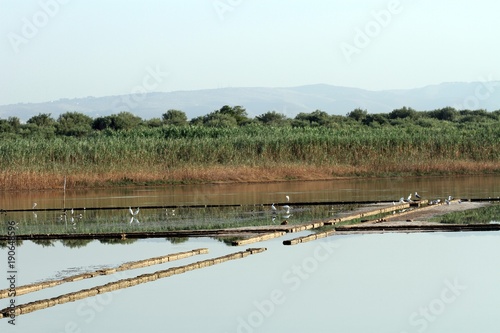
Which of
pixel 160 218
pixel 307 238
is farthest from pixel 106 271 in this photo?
pixel 160 218

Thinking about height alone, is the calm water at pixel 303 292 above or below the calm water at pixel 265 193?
below

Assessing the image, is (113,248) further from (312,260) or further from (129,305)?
(129,305)

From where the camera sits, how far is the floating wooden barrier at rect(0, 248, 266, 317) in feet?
38.8

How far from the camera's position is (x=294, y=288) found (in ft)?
43.2

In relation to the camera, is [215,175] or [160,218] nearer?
[160,218]

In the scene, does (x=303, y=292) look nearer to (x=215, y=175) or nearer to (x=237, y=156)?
(x=215, y=175)

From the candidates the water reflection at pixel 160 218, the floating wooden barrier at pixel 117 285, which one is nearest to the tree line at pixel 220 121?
the water reflection at pixel 160 218

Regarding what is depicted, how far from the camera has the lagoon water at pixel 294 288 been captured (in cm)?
1106

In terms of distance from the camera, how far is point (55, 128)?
199ft

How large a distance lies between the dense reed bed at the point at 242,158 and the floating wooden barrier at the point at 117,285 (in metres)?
21.4

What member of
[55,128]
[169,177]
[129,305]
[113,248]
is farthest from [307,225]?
[55,128]

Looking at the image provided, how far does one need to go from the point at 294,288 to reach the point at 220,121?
4845cm

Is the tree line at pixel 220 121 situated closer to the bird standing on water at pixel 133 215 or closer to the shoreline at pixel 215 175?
the shoreline at pixel 215 175

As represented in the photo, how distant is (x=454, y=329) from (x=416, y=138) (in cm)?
3266
